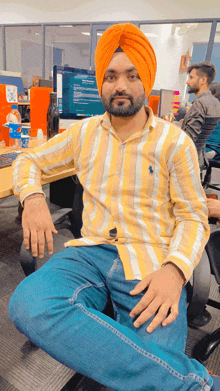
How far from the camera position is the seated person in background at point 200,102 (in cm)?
248

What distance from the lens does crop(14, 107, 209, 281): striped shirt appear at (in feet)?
3.18

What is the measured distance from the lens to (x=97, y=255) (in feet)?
3.26

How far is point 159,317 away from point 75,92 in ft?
5.43

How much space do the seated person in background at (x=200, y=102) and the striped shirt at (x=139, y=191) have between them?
5.11 ft

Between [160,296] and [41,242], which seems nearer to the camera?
[160,296]

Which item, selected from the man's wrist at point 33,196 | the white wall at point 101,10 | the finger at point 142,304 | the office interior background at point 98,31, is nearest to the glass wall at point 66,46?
the office interior background at point 98,31

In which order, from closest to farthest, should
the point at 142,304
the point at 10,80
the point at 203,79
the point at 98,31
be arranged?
the point at 142,304
the point at 203,79
the point at 10,80
the point at 98,31

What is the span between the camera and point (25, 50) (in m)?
8.10

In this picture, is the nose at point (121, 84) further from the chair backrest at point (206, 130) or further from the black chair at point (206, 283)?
the chair backrest at point (206, 130)

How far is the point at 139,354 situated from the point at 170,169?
2.04 feet

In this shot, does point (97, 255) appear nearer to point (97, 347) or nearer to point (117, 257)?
point (117, 257)

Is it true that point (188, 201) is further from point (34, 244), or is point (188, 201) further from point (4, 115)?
point (4, 115)

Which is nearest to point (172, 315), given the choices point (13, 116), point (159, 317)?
point (159, 317)

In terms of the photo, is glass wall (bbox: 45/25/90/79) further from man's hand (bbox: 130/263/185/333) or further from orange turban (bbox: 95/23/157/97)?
man's hand (bbox: 130/263/185/333)
